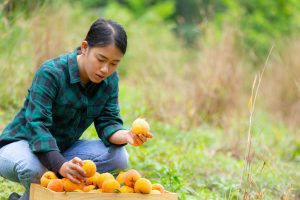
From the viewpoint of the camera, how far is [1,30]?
5.71 metres

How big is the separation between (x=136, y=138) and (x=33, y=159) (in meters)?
0.57

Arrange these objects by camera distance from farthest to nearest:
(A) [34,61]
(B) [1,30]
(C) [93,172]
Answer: (A) [34,61], (B) [1,30], (C) [93,172]

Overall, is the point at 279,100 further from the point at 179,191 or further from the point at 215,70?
the point at 179,191

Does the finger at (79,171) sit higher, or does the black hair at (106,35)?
the black hair at (106,35)

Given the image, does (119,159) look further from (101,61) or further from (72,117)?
(101,61)

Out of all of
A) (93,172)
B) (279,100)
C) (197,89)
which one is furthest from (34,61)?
(279,100)

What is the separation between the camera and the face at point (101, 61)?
3.10m

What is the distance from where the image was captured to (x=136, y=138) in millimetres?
3066

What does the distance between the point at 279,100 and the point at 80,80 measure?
6598 millimetres

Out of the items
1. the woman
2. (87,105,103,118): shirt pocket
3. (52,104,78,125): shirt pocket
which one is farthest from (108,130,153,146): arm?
(52,104,78,125): shirt pocket

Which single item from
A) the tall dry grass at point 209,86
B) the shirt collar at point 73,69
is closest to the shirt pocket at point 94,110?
the shirt collar at point 73,69

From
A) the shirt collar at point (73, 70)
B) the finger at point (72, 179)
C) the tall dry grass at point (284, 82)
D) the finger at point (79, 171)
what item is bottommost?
the tall dry grass at point (284, 82)

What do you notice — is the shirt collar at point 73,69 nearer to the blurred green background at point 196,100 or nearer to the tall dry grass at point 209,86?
the blurred green background at point 196,100

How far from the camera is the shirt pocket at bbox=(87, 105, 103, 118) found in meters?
3.42
